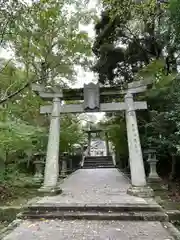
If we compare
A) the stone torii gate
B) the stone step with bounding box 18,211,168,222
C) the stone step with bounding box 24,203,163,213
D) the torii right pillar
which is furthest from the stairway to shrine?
the stone step with bounding box 18,211,168,222

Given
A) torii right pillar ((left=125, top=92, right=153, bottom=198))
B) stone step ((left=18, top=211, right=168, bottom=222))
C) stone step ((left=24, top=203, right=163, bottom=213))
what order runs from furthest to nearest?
torii right pillar ((left=125, top=92, right=153, bottom=198)), stone step ((left=24, top=203, right=163, bottom=213)), stone step ((left=18, top=211, right=168, bottom=222))

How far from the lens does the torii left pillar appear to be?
22.8 feet

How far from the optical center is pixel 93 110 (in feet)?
25.3

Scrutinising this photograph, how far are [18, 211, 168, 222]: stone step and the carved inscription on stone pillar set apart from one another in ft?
11.7

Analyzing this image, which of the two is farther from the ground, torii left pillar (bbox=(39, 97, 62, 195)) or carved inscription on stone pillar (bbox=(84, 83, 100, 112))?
carved inscription on stone pillar (bbox=(84, 83, 100, 112))

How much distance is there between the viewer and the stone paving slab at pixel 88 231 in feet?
12.7

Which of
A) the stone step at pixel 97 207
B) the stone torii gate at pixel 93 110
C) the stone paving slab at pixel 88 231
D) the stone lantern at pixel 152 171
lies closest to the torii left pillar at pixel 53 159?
the stone torii gate at pixel 93 110

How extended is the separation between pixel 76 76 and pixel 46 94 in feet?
15.9

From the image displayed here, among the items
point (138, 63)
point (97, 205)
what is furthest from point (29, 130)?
point (138, 63)

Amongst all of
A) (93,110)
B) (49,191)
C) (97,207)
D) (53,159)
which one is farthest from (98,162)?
(97,207)

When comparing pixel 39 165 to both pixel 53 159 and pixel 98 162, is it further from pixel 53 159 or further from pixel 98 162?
pixel 98 162

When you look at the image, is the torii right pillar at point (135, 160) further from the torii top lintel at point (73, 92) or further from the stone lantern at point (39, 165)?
the stone lantern at point (39, 165)

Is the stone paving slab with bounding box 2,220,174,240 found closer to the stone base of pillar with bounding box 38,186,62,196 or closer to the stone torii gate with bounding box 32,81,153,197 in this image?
the stone base of pillar with bounding box 38,186,62,196

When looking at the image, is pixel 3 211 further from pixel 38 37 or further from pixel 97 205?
pixel 38 37
